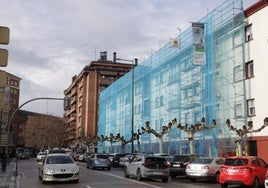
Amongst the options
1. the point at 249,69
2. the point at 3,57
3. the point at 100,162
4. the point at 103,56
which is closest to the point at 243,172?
the point at 3,57

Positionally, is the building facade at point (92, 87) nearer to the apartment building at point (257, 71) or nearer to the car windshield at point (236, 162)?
the apartment building at point (257, 71)

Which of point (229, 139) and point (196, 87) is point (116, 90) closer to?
point (196, 87)

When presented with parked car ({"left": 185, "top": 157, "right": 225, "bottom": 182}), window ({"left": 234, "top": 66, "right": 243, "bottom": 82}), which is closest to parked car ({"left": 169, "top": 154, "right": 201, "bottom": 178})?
parked car ({"left": 185, "top": 157, "right": 225, "bottom": 182})

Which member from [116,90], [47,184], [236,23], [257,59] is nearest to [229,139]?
[257,59]

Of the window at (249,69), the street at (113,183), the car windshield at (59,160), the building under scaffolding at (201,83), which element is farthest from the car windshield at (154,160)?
the window at (249,69)

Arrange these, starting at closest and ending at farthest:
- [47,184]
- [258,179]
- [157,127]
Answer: [258,179] < [47,184] < [157,127]

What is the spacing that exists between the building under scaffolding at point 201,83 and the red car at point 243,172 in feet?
46.1

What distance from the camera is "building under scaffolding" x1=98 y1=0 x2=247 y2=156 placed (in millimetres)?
35250

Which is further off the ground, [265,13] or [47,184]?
[265,13]

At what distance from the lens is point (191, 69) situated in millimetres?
42531

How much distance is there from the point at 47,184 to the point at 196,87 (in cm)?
2317

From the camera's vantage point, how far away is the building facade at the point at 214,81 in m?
33.3

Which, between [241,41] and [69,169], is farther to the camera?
[241,41]

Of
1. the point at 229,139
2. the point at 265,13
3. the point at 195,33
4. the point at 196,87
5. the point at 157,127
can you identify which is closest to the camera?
the point at 265,13
